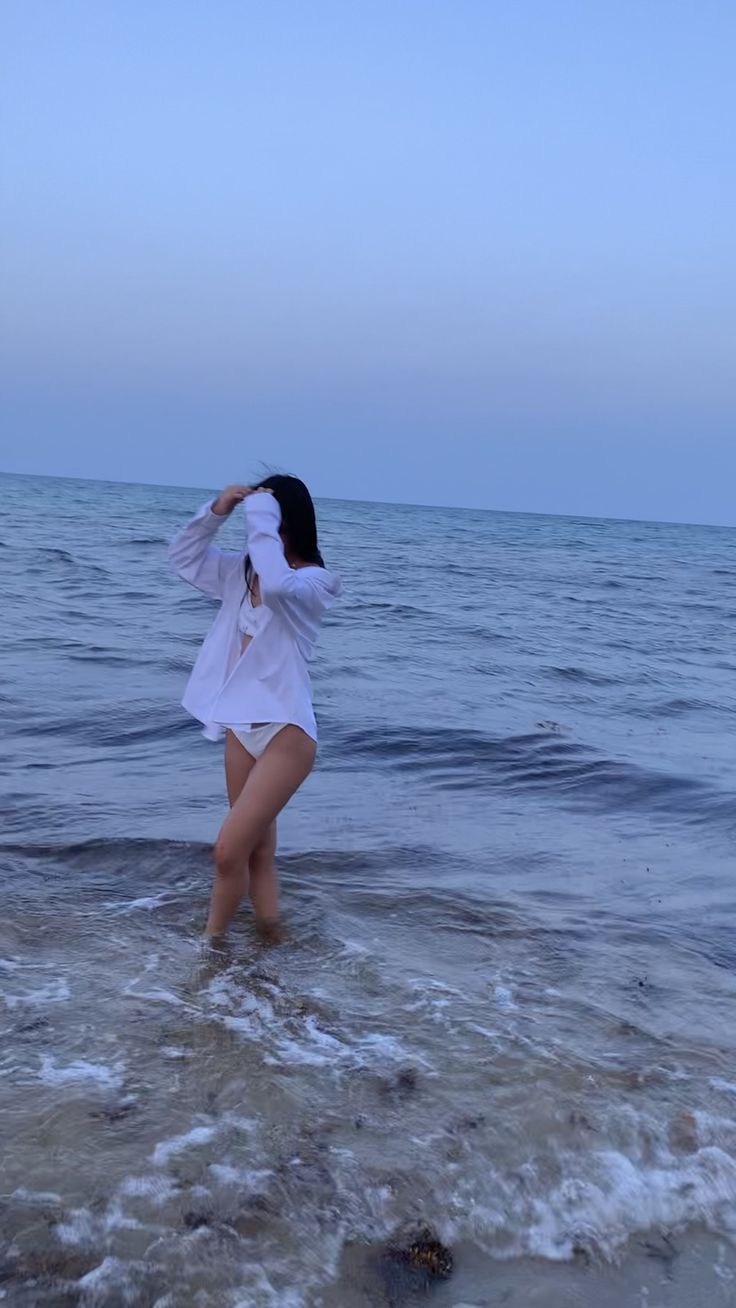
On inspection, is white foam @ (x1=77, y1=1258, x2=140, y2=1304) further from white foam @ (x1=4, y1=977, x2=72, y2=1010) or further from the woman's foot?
the woman's foot

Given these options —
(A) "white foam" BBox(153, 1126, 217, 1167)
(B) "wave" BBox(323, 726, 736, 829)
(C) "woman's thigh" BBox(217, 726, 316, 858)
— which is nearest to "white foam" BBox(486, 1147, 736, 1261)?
(A) "white foam" BBox(153, 1126, 217, 1167)

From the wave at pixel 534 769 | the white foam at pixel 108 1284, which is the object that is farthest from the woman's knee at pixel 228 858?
the wave at pixel 534 769

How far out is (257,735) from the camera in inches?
186

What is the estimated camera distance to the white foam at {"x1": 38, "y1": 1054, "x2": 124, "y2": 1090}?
3.64 m

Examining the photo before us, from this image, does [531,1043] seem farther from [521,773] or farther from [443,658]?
[443,658]

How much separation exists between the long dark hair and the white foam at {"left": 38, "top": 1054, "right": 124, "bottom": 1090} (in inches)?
77.9

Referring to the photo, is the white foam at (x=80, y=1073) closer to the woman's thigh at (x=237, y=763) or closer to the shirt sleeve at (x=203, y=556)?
the woman's thigh at (x=237, y=763)

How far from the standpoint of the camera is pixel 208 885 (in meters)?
5.92

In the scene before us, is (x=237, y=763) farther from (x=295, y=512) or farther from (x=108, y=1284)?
(x=108, y=1284)

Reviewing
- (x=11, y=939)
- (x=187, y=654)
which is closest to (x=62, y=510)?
(x=187, y=654)

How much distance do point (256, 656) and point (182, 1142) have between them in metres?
1.93

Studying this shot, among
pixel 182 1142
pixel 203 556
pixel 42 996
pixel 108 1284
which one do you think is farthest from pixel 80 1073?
pixel 203 556

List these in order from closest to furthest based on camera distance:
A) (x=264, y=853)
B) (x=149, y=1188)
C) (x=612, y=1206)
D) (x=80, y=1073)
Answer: (x=149, y=1188)
(x=612, y=1206)
(x=80, y=1073)
(x=264, y=853)

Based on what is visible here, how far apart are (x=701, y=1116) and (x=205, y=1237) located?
170 cm
